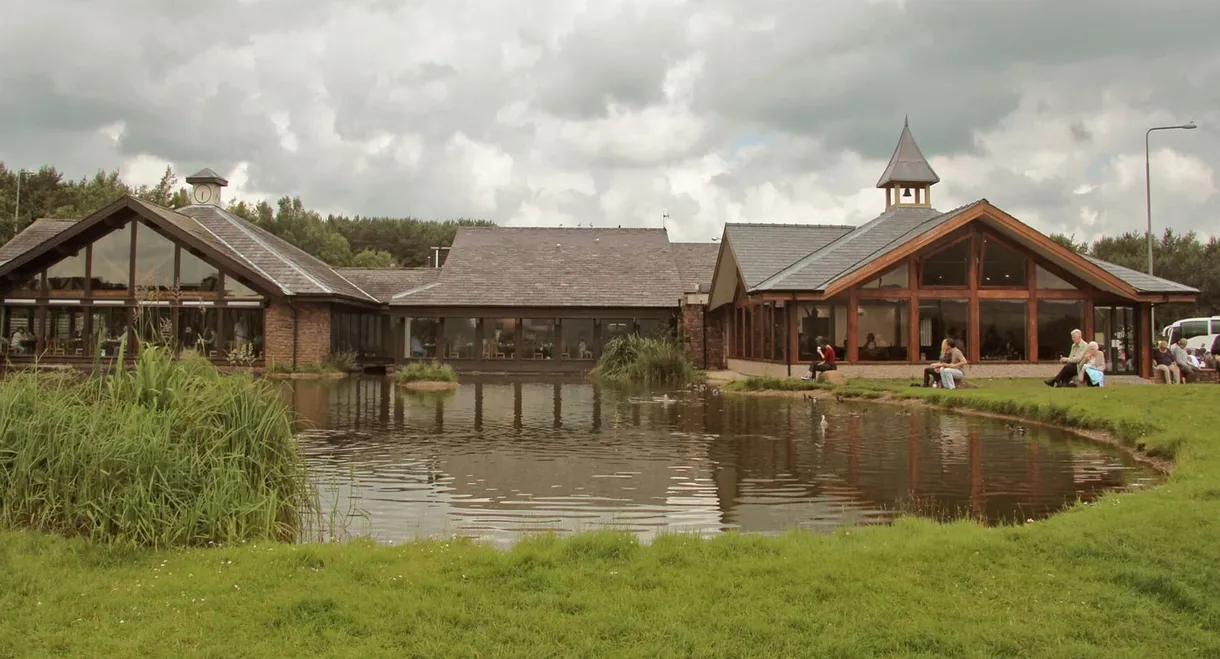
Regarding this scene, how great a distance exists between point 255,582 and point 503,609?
1.44 meters

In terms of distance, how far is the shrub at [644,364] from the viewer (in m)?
26.0

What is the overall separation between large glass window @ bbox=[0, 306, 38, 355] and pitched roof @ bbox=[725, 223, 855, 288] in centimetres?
2304

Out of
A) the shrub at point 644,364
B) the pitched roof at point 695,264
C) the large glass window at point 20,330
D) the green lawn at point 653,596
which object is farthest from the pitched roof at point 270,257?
the green lawn at point 653,596

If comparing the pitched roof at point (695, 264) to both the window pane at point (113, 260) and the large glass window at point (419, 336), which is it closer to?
the large glass window at point (419, 336)

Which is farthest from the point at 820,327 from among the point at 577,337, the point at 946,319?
the point at 577,337

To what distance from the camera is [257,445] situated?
684 cm

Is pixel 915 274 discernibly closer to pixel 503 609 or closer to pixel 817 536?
pixel 817 536

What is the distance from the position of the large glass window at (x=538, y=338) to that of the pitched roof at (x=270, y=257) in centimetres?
610

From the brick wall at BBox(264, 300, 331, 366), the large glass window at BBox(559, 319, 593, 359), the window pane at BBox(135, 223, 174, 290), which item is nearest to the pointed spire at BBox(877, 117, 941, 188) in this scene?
the large glass window at BBox(559, 319, 593, 359)

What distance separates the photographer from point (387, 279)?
131ft

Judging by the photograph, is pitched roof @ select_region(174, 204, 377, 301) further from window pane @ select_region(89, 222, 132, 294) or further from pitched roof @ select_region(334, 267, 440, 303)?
window pane @ select_region(89, 222, 132, 294)

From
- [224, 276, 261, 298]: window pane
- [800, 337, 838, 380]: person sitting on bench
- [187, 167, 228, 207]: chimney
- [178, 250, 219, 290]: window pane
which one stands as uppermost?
[187, 167, 228, 207]: chimney

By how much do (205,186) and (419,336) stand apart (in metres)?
11.4

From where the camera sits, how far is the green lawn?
4293 mm
